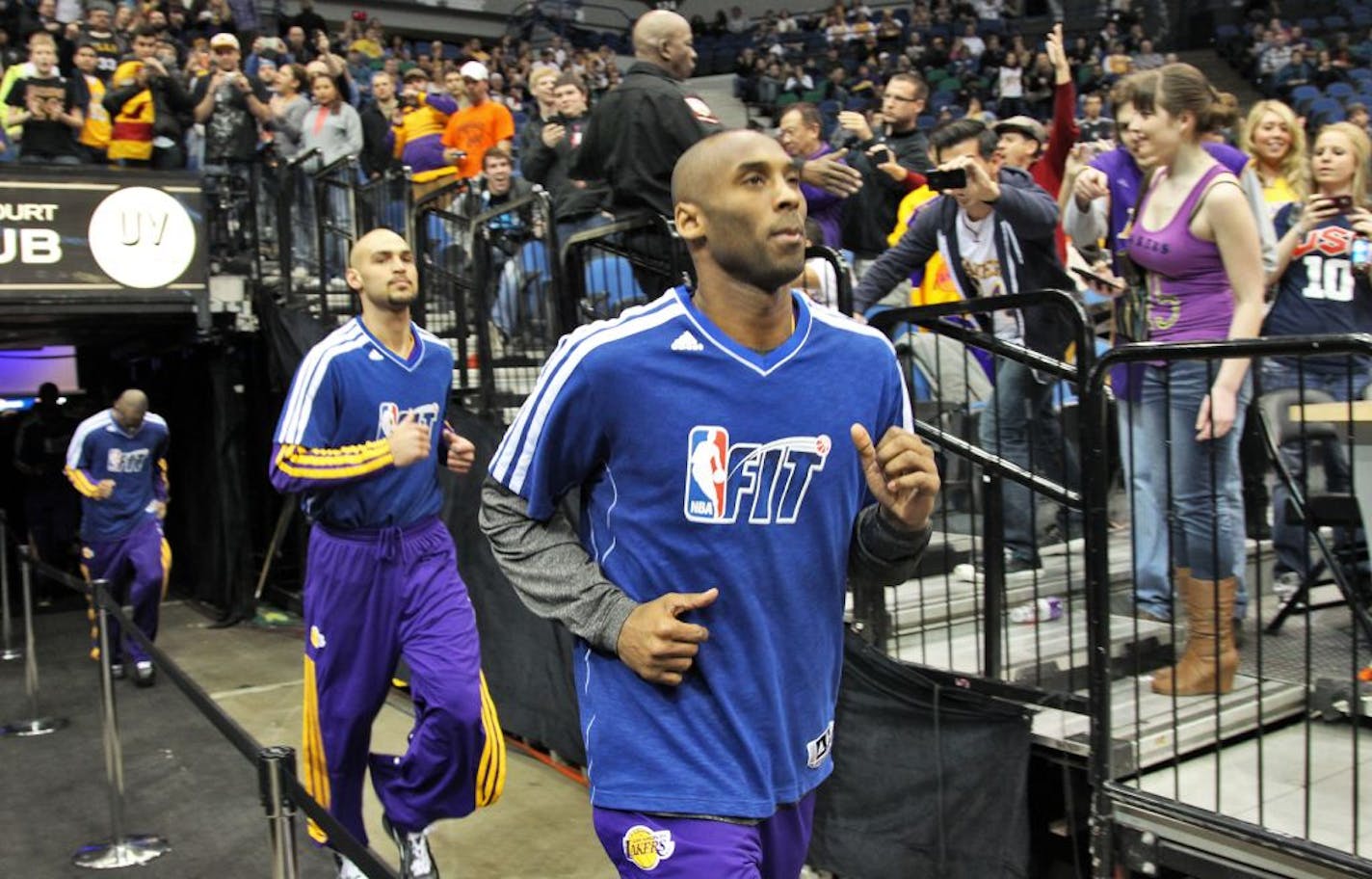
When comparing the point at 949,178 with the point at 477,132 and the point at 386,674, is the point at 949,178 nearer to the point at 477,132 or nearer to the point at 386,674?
the point at 386,674

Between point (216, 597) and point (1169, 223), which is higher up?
point (1169, 223)

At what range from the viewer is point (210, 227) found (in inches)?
469

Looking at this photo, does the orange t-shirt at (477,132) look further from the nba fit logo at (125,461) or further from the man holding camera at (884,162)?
the man holding camera at (884,162)

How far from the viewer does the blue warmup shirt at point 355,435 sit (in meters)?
5.11

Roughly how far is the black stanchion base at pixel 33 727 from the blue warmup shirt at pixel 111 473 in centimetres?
202

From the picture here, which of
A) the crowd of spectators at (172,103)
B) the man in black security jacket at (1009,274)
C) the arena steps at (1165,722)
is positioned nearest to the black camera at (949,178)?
the man in black security jacket at (1009,274)

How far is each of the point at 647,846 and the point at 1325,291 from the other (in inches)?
169

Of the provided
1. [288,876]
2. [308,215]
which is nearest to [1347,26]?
[308,215]

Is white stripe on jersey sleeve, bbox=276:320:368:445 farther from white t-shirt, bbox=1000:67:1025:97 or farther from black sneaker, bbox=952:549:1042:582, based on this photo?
white t-shirt, bbox=1000:67:1025:97

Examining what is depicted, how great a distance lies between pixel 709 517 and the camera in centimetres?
265

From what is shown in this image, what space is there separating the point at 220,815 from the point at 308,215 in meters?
5.49

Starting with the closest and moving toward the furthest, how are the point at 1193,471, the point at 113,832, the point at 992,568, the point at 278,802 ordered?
the point at 278,802 < the point at 1193,471 < the point at 992,568 < the point at 113,832

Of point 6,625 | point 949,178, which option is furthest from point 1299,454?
point 6,625

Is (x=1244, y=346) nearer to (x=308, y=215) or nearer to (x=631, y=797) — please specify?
(x=631, y=797)
